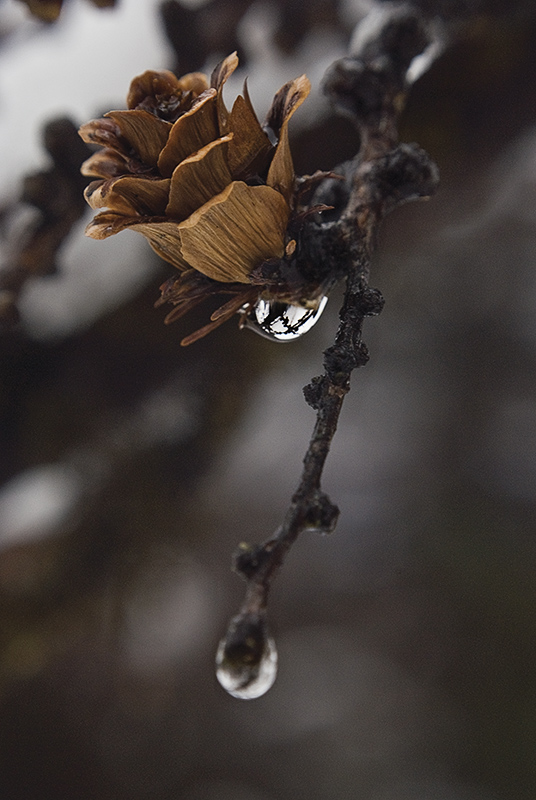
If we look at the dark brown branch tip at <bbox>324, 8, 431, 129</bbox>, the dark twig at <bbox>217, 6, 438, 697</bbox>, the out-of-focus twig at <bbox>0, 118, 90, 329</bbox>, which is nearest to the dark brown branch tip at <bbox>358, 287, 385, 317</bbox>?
the dark twig at <bbox>217, 6, 438, 697</bbox>

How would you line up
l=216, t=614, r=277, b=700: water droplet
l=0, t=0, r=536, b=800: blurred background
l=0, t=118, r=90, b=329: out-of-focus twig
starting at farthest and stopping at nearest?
l=0, t=0, r=536, b=800: blurred background, l=0, t=118, r=90, b=329: out-of-focus twig, l=216, t=614, r=277, b=700: water droplet

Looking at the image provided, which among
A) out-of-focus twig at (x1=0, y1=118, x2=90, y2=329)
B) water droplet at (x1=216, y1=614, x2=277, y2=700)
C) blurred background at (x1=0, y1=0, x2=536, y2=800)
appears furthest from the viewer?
blurred background at (x1=0, y1=0, x2=536, y2=800)

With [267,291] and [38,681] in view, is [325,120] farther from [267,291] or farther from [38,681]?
[38,681]

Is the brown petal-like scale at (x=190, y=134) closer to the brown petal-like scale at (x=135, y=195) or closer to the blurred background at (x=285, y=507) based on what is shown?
the brown petal-like scale at (x=135, y=195)

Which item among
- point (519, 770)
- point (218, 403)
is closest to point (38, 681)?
point (218, 403)

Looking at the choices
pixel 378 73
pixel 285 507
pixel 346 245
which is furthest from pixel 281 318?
pixel 285 507

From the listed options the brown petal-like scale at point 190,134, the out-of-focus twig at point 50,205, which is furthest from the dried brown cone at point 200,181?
the out-of-focus twig at point 50,205

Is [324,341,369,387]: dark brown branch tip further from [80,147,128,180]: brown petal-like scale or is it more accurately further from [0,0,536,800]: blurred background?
[0,0,536,800]: blurred background
